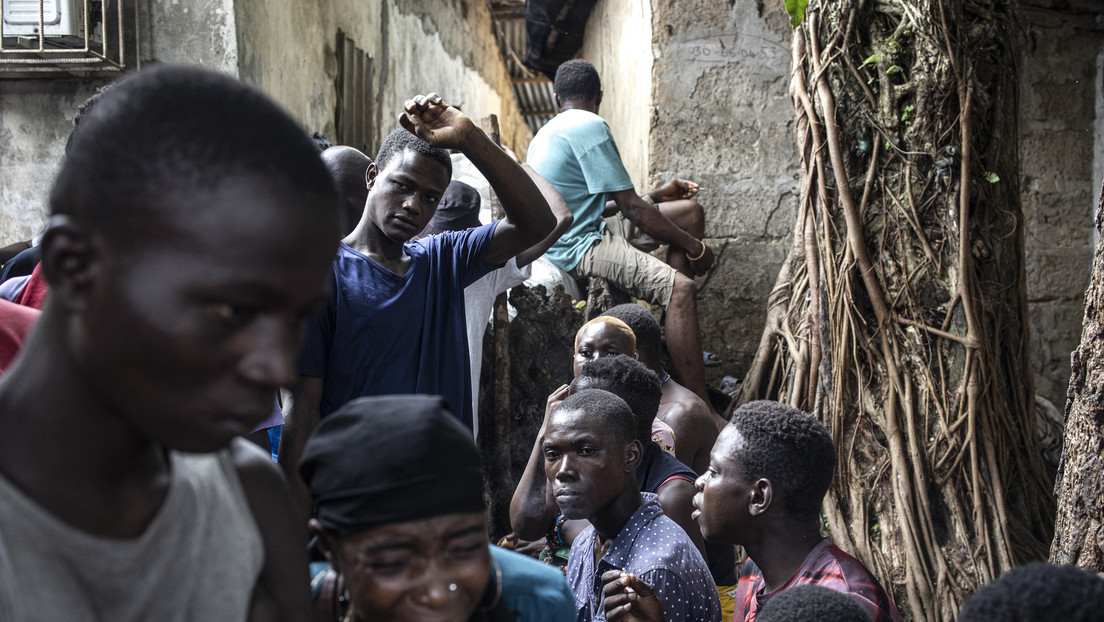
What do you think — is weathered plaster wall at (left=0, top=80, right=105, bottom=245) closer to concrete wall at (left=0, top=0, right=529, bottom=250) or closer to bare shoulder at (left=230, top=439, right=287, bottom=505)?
concrete wall at (left=0, top=0, right=529, bottom=250)

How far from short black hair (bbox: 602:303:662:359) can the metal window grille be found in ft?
8.64

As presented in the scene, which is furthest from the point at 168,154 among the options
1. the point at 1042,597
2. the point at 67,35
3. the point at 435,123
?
the point at 67,35

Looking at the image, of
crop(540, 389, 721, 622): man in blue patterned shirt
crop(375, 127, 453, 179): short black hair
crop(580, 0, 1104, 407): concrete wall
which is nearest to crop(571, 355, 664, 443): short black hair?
crop(540, 389, 721, 622): man in blue patterned shirt

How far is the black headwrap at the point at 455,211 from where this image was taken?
156 inches

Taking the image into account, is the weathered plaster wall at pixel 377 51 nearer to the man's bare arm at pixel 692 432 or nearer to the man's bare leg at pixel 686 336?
the man's bare leg at pixel 686 336

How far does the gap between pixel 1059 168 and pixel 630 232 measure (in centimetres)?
274

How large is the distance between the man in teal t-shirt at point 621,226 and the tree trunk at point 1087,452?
2.53 meters

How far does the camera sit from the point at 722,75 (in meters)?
5.27

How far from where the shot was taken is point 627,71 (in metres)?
6.60

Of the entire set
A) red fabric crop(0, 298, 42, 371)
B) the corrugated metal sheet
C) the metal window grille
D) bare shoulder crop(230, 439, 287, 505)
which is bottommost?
bare shoulder crop(230, 439, 287, 505)

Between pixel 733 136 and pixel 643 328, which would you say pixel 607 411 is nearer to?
pixel 643 328

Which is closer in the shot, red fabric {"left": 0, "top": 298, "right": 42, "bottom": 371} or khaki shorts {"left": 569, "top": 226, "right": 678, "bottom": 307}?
red fabric {"left": 0, "top": 298, "right": 42, "bottom": 371}

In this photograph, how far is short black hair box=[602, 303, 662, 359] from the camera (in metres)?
4.02

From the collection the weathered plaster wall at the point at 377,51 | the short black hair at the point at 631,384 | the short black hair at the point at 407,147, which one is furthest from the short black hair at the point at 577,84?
the short black hair at the point at 407,147
